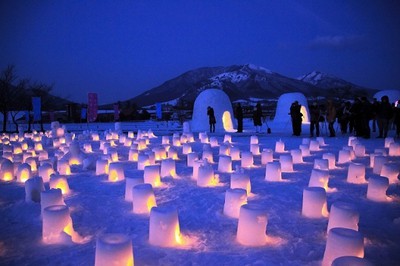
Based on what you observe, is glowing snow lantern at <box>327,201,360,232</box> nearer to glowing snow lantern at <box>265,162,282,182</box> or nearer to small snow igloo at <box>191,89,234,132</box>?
glowing snow lantern at <box>265,162,282,182</box>

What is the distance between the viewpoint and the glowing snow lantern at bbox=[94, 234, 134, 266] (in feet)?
7.89

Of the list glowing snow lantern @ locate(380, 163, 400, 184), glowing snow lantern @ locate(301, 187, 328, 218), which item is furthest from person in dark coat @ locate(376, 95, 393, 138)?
glowing snow lantern @ locate(301, 187, 328, 218)

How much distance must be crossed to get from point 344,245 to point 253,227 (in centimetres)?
83

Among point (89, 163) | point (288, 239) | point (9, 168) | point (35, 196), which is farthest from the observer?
point (89, 163)

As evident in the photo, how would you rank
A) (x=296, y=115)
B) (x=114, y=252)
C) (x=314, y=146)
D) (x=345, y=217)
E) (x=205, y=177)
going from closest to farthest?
(x=114, y=252) < (x=345, y=217) < (x=205, y=177) < (x=314, y=146) < (x=296, y=115)

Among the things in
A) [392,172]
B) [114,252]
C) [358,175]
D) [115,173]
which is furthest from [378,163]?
[114,252]

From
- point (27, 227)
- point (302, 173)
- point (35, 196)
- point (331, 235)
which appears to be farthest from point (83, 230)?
point (302, 173)

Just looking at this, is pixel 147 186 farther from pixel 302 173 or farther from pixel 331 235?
pixel 302 173

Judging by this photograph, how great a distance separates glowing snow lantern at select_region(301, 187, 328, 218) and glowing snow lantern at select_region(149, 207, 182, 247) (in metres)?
1.67

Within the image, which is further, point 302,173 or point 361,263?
point 302,173

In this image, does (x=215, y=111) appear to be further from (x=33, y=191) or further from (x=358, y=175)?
(x=33, y=191)

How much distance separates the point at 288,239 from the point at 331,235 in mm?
623

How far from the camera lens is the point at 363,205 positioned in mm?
4152

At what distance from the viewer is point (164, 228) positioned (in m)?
2.98
